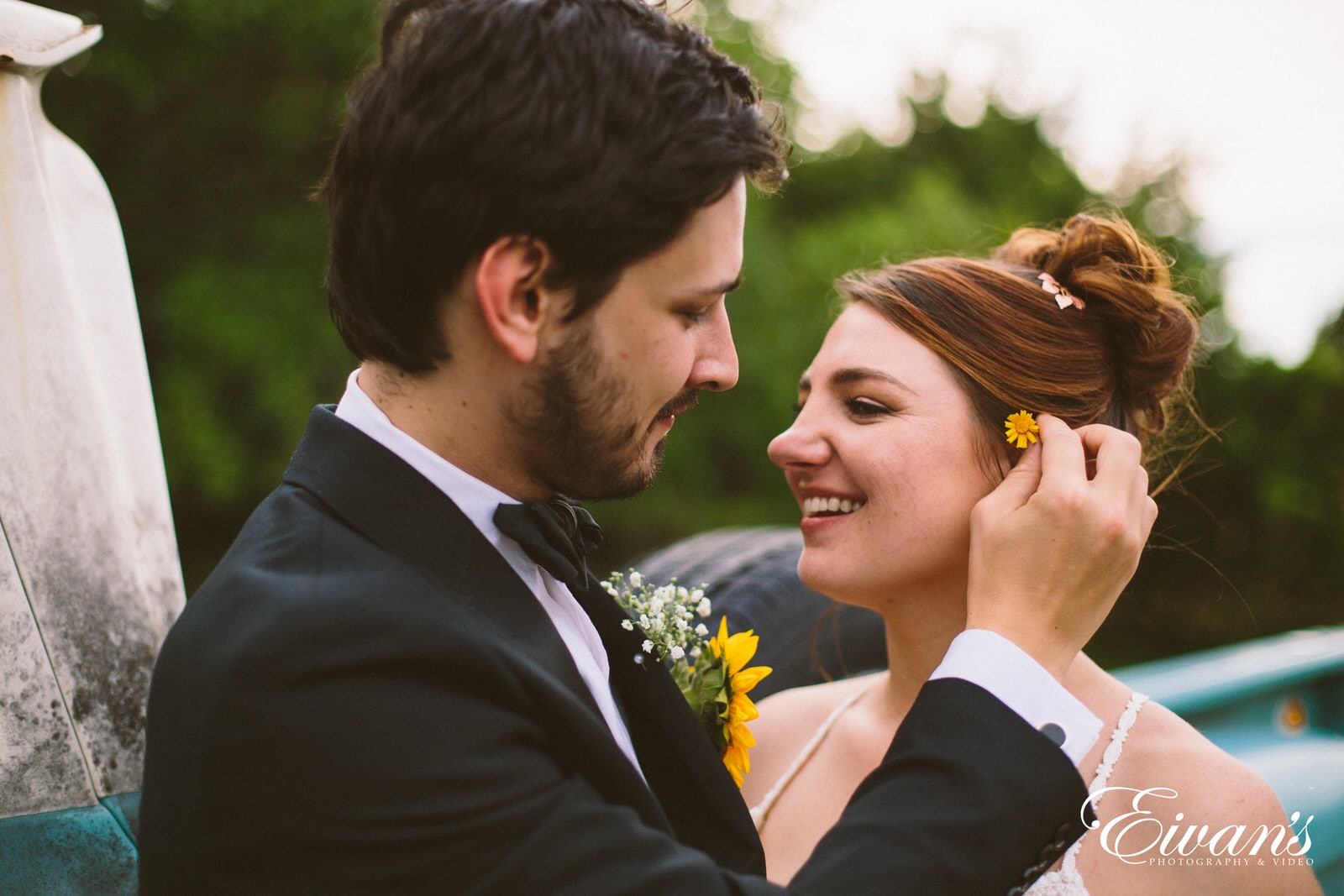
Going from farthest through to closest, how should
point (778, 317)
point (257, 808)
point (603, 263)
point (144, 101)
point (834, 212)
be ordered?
point (834, 212)
point (778, 317)
point (144, 101)
point (603, 263)
point (257, 808)

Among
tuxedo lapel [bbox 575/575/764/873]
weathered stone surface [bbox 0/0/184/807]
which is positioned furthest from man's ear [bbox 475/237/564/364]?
weathered stone surface [bbox 0/0/184/807]

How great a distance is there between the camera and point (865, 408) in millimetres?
2398

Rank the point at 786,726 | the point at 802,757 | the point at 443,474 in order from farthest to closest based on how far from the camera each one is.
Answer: the point at 786,726 → the point at 802,757 → the point at 443,474

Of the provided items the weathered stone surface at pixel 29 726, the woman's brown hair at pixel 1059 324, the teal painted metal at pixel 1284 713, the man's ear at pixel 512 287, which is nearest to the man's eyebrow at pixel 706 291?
the man's ear at pixel 512 287

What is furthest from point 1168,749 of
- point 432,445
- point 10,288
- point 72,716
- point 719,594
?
point 10,288

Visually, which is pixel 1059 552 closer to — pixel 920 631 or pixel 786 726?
pixel 920 631

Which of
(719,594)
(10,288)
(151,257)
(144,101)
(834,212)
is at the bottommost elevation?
(151,257)

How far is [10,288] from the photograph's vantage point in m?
1.71

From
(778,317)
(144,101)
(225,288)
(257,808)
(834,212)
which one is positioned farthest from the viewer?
(834,212)

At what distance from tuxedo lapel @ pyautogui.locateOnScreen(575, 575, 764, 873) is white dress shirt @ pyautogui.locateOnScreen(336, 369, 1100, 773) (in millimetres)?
30

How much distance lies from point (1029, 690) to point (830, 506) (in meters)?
0.90

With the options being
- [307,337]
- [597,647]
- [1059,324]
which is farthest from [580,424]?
[307,337]

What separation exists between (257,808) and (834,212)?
13.6 metres

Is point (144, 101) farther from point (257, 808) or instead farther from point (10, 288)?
point (257, 808)
